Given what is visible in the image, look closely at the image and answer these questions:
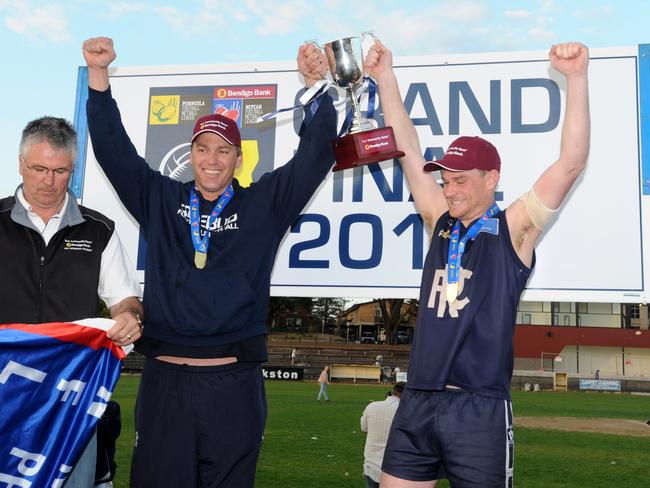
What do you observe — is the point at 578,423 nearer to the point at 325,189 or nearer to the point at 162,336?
the point at 325,189

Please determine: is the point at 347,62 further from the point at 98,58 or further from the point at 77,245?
the point at 77,245

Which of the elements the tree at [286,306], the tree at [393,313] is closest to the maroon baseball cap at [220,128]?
the tree at [393,313]

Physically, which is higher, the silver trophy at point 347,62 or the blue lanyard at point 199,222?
the silver trophy at point 347,62

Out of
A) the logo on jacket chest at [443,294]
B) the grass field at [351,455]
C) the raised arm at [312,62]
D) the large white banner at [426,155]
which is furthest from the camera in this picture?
the grass field at [351,455]

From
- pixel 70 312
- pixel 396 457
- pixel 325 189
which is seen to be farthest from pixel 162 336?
pixel 325 189

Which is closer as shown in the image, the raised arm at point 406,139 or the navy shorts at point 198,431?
the navy shorts at point 198,431

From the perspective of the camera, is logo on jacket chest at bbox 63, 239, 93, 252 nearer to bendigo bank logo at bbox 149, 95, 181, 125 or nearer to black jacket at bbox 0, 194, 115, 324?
black jacket at bbox 0, 194, 115, 324

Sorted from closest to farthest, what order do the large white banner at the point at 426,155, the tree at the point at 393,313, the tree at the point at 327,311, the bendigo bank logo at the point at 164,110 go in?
the large white banner at the point at 426,155 < the bendigo bank logo at the point at 164,110 < the tree at the point at 393,313 < the tree at the point at 327,311

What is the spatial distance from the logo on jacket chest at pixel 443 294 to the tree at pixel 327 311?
2880 inches

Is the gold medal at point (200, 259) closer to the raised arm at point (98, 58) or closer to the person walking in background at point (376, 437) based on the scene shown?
the raised arm at point (98, 58)

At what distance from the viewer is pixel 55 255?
346cm

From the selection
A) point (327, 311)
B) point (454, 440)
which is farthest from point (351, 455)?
point (327, 311)

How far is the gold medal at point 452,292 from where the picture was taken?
3.51 metres

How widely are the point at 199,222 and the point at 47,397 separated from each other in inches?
45.8
